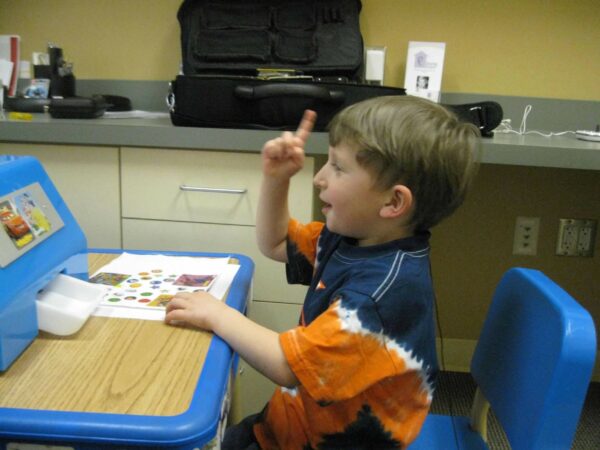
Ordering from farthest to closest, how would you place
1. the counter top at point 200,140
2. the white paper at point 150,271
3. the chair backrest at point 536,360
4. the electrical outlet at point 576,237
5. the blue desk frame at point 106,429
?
the electrical outlet at point 576,237, the counter top at point 200,140, the white paper at point 150,271, the chair backrest at point 536,360, the blue desk frame at point 106,429

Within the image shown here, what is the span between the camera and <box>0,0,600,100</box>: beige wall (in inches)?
65.9

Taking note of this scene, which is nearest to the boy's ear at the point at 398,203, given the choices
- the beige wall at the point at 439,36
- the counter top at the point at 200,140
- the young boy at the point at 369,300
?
the young boy at the point at 369,300

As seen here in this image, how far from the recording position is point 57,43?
181 cm

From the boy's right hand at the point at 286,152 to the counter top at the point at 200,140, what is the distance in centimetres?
42

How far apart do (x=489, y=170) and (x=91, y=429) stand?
1.55 metres

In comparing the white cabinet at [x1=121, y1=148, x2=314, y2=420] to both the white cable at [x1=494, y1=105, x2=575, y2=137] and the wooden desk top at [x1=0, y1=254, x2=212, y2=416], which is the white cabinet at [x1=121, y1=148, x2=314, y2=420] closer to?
the wooden desk top at [x1=0, y1=254, x2=212, y2=416]

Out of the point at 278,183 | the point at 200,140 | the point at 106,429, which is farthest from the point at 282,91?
the point at 106,429

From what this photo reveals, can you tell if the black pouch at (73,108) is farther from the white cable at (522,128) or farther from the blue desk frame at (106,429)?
the white cable at (522,128)

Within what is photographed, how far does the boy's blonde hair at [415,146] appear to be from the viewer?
67cm

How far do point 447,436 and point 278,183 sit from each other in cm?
48

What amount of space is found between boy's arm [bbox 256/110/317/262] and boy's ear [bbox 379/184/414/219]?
165mm

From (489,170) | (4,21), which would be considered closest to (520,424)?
(489,170)

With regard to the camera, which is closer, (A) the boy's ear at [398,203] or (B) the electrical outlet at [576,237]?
(A) the boy's ear at [398,203]

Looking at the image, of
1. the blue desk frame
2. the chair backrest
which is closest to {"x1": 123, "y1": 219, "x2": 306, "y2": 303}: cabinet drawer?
the chair backrest
